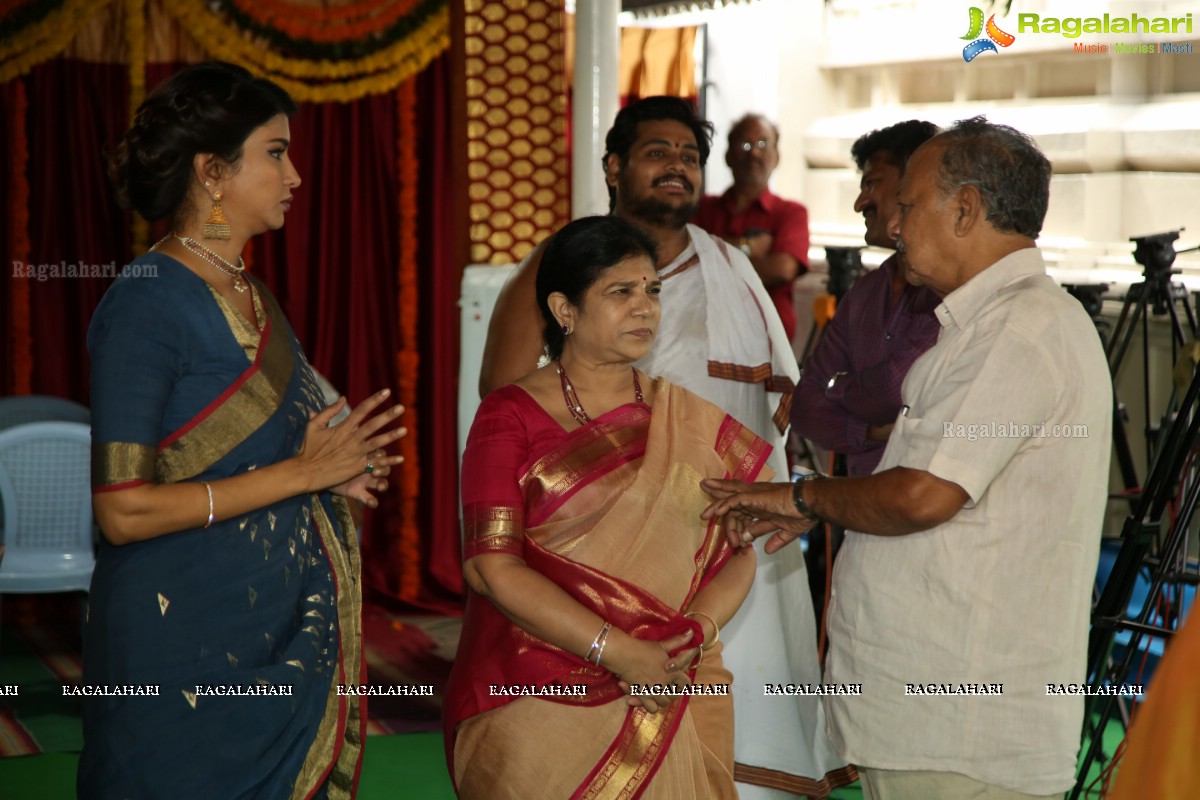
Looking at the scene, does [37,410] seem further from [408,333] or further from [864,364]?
[864,364]

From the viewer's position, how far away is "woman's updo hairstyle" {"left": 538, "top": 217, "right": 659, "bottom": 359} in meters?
2.30

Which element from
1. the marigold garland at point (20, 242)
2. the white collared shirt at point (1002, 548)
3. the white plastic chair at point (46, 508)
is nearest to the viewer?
the white collared shirt at point (1002, 548)

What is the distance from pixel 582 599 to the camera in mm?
2137

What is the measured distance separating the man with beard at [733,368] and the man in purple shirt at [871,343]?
154 mm

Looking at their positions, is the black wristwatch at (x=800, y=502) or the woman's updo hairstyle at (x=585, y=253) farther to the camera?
the woman's updo hairstyle at (x=585, y=253)

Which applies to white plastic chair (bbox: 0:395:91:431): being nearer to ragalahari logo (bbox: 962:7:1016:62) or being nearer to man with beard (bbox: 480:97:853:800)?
man with beard (bbox: 480:97:853:800)

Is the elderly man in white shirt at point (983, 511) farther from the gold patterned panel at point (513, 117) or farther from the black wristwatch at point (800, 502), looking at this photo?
the gold patterned panel at point (513, 117)

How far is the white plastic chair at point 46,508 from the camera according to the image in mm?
4242

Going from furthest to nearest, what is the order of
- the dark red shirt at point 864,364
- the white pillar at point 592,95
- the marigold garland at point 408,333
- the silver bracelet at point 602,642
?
the marigold garland at point 408,333, the white pillar at point 592,95, the dark red shirt at point 864,364, the silver bracelet at point 602,642

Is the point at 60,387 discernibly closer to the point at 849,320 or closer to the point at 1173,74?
the point at 849,320

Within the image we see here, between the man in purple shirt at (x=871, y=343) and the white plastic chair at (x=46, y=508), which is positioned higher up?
the man in purple shirt at (x=871, y=343)

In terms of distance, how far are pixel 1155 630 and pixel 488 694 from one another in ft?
4.96

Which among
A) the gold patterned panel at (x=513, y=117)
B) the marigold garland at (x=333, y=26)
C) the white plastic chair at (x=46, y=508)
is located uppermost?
the marigold garland at (x=333, y=26)

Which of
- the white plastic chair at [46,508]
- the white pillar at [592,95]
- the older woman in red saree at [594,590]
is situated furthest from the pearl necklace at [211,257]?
the white pillar at [592,95]
